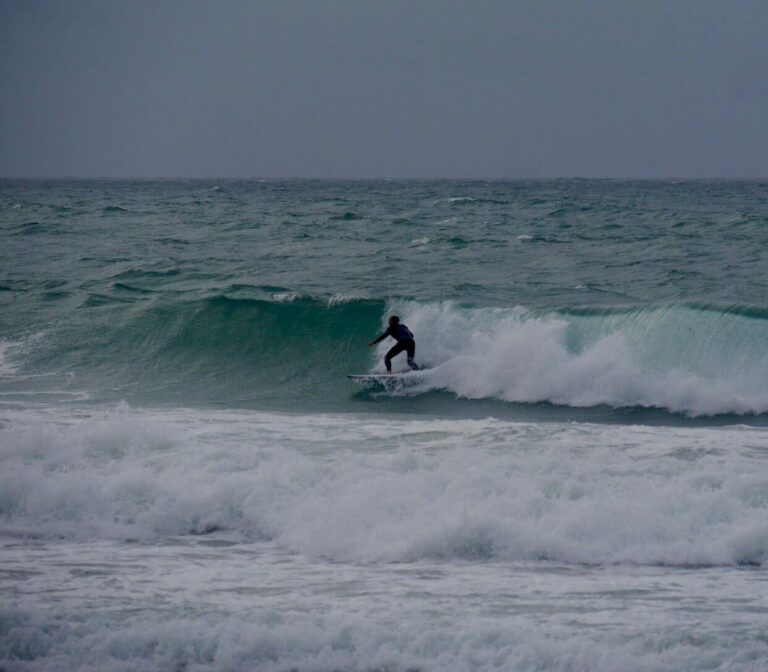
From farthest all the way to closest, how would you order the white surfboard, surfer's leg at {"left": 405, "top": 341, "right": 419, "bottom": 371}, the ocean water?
surfer's leg at {"left": 405, "top": 341, "right": 419, "bottom": 371}, the white surfboard, the ocean water

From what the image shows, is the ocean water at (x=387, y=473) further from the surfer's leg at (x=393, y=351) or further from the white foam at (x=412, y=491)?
the surfer's leg at (x=393, y=351)

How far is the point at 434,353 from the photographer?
1744cm

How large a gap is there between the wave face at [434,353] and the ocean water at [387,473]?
0.19ft

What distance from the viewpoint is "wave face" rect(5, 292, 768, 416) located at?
50.4 ft

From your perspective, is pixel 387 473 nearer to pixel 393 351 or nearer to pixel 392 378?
pixel 392 378

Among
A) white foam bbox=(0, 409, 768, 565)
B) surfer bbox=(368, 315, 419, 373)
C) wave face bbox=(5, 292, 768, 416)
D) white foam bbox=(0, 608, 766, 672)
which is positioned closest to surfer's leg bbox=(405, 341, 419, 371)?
surfer bbox=(368, 315, 419, 373)

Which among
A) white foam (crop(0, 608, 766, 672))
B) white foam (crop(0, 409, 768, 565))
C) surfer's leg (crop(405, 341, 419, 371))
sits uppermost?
surfer's leg (crop(405, 341, 419, 371))

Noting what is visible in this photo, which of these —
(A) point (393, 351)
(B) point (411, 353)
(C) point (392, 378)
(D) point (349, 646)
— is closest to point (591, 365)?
(B) point (411, 353)

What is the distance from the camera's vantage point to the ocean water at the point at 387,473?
23.4 feet

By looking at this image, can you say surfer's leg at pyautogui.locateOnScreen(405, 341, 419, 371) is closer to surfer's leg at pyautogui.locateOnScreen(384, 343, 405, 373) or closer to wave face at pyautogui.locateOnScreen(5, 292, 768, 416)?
surfer's leg at pyautogui.locateOnScreen(384, 343, 405, 373)

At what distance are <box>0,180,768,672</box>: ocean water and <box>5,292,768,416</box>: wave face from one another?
6 cm

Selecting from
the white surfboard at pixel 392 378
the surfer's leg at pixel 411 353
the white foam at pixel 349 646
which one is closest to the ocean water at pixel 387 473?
the white foam at pixel 349 646

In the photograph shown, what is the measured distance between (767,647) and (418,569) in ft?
8.83

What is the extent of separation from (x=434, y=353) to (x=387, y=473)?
7.20 meters
